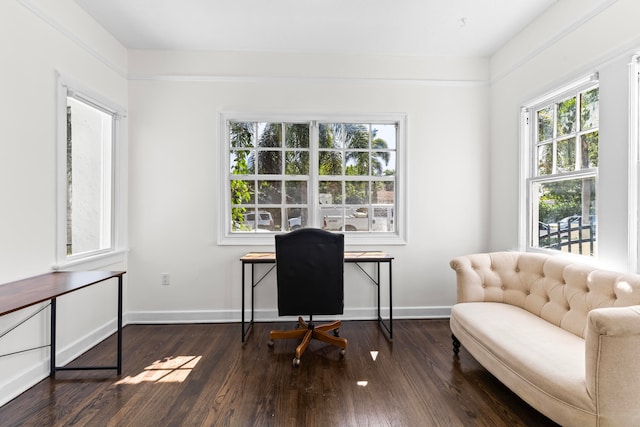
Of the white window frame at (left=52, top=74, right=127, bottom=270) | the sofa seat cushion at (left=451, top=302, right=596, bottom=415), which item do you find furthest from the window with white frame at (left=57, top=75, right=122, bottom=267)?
the sofa seat cushion at (left=451, top=302, right=596, bottom=415)

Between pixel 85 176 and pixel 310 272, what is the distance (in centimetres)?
218

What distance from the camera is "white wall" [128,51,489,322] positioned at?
323 cm

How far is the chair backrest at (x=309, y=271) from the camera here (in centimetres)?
242

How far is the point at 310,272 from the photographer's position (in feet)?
7.99

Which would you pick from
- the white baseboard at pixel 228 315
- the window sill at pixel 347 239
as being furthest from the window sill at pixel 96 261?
the window sill at pixel 347 239

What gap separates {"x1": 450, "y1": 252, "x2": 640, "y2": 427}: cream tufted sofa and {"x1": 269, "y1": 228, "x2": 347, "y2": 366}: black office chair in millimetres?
978

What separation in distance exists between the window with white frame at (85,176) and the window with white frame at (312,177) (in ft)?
3.54

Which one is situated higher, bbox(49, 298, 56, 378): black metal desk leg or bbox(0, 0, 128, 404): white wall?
bbox(0, 0, 128, 404): white wall

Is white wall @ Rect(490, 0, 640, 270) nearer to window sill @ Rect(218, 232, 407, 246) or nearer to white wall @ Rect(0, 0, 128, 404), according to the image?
window sill @ Rect(218, 232, 407, 246)

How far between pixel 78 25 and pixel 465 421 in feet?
12.9

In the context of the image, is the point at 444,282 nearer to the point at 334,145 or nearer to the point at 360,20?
the point at 334,145

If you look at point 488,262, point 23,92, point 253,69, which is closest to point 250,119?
point 253,69

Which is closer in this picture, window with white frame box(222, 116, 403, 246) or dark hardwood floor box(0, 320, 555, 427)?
dark hardwood floor box(0, 320, 555, 427)

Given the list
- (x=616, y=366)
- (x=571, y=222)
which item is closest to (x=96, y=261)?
(x=616, y=366)
